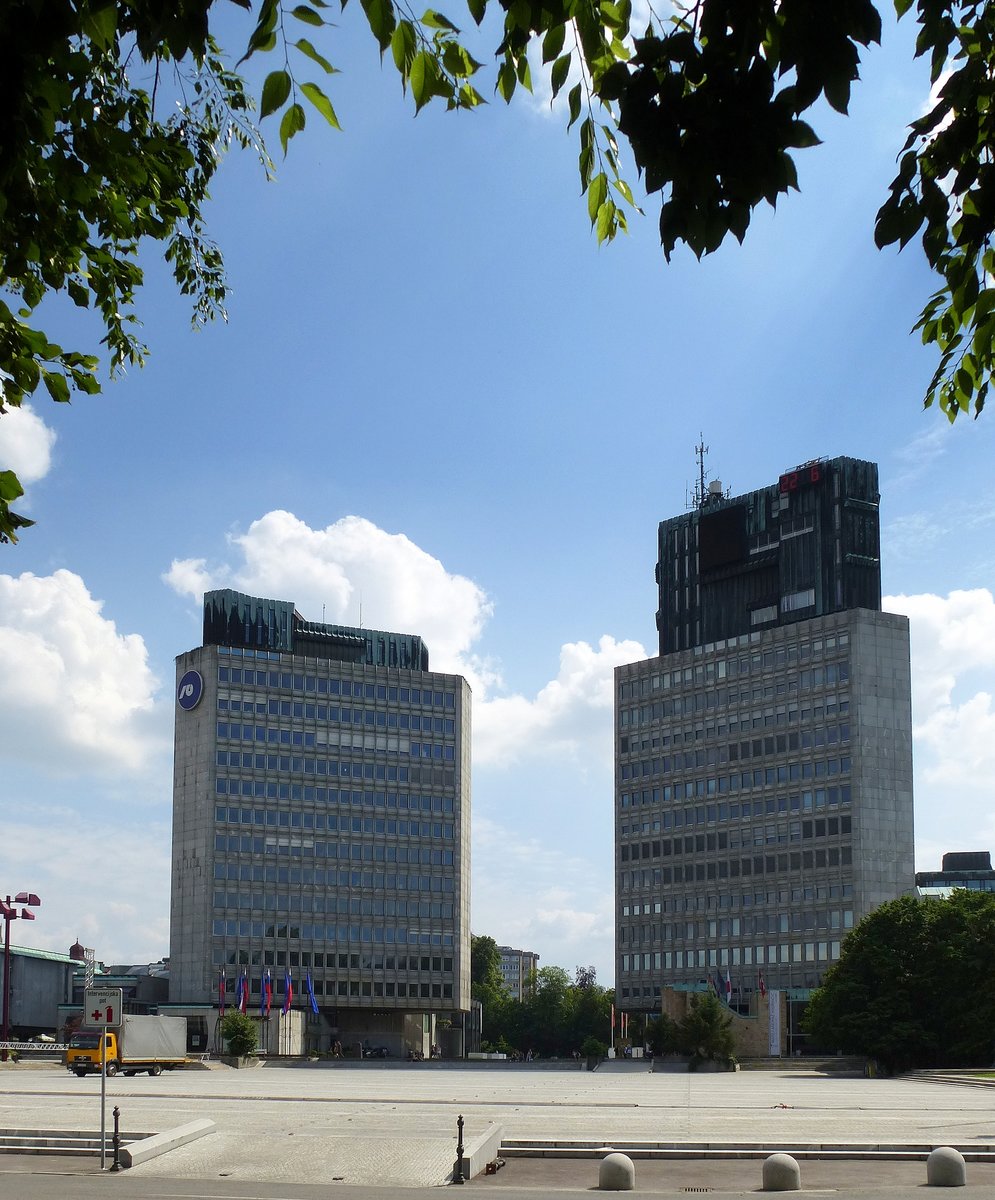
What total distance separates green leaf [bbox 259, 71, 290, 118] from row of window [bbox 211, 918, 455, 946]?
15309 cm

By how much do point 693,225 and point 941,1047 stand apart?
106064 millimetres

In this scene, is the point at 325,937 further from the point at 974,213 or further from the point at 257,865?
the point at 974,213

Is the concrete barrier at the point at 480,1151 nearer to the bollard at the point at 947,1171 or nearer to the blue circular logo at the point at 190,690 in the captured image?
the bollard at the point at 947,1171

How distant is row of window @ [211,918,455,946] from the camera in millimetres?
155375

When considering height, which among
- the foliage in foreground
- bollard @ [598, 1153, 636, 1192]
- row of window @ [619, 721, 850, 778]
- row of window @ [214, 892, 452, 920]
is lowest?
the foliage in foreground

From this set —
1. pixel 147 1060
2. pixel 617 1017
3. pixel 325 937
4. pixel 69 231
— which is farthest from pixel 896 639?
pixel 69 231

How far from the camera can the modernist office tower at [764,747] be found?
509 ft

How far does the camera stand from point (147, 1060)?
7731 cm

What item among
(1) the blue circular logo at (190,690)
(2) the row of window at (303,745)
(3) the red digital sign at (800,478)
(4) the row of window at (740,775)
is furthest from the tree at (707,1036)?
(3) the red digital sign at (800,478)

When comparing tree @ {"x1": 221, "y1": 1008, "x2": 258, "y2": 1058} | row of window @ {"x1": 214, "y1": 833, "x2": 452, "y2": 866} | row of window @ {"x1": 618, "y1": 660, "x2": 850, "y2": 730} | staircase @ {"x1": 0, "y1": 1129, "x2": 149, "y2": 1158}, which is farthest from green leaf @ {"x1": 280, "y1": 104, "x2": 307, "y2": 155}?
row of window @ {"x1": 618, "y1": 660, "x2": 850, "y2": 730}

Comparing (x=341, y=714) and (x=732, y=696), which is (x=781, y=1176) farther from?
(x=732, y=696)

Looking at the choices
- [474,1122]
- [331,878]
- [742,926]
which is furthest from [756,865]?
[474,1122]

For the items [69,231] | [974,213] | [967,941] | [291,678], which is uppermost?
[291,678]

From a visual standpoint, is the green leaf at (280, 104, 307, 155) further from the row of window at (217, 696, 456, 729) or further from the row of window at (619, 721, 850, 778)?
the row of window at (217, 696, 456, 729)
